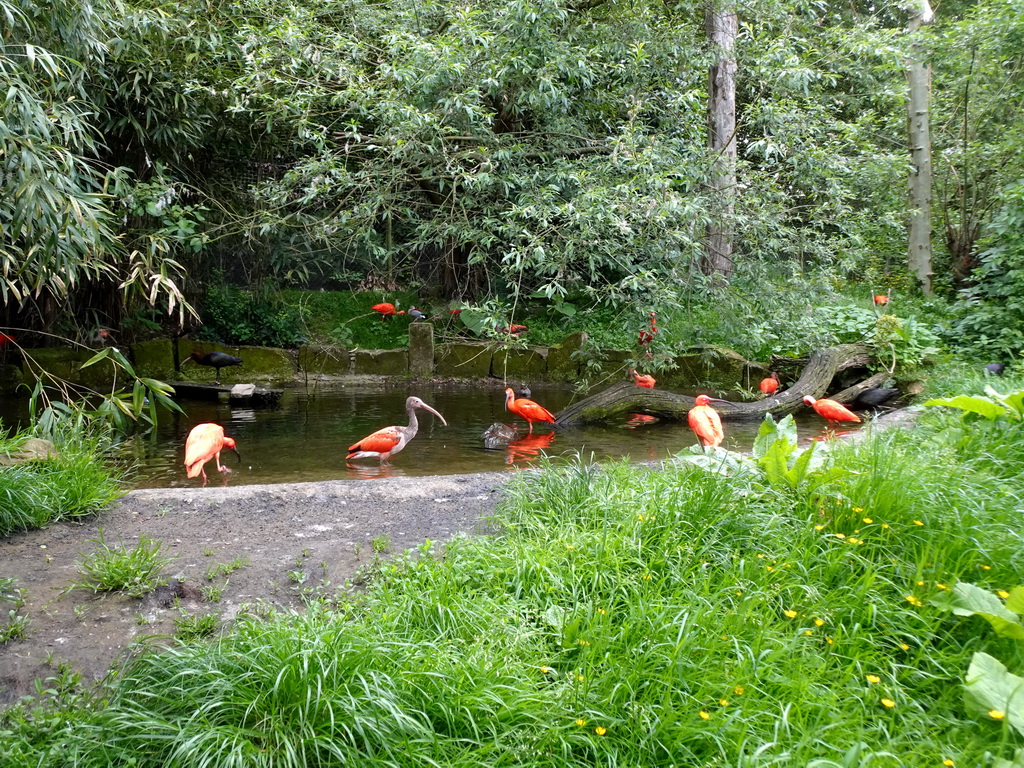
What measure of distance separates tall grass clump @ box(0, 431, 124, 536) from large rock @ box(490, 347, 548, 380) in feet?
24.7

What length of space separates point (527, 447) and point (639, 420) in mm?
1943

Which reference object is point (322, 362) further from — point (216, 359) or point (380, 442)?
point (380, 442)

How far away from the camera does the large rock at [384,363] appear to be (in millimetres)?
11609

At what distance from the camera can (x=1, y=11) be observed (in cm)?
389

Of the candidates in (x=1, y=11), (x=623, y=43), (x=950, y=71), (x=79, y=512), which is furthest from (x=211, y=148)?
(x=950, y=71)

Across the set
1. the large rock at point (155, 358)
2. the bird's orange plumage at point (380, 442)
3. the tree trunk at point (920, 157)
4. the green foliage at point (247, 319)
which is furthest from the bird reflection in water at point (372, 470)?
the tree trunk at point (920, 157)

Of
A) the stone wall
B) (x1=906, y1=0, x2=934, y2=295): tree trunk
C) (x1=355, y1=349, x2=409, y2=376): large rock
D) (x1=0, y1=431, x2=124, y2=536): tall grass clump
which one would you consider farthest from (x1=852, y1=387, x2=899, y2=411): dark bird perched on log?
(x1=0, y1=431, x2=124, y2=536): tall grass clump

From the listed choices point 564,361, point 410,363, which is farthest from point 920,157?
point 410,363

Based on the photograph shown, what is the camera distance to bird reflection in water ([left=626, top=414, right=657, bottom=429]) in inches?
332

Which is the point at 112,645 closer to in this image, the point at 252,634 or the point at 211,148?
the point at 252,634

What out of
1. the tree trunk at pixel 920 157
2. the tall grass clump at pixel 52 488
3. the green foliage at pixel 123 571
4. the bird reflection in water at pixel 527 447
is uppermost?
the tree trunk at pixel 920 157

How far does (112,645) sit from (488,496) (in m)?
2.23

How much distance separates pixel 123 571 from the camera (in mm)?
3059

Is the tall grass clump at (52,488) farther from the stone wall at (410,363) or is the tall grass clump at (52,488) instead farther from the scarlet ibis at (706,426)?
the stone wall at (410,363)
